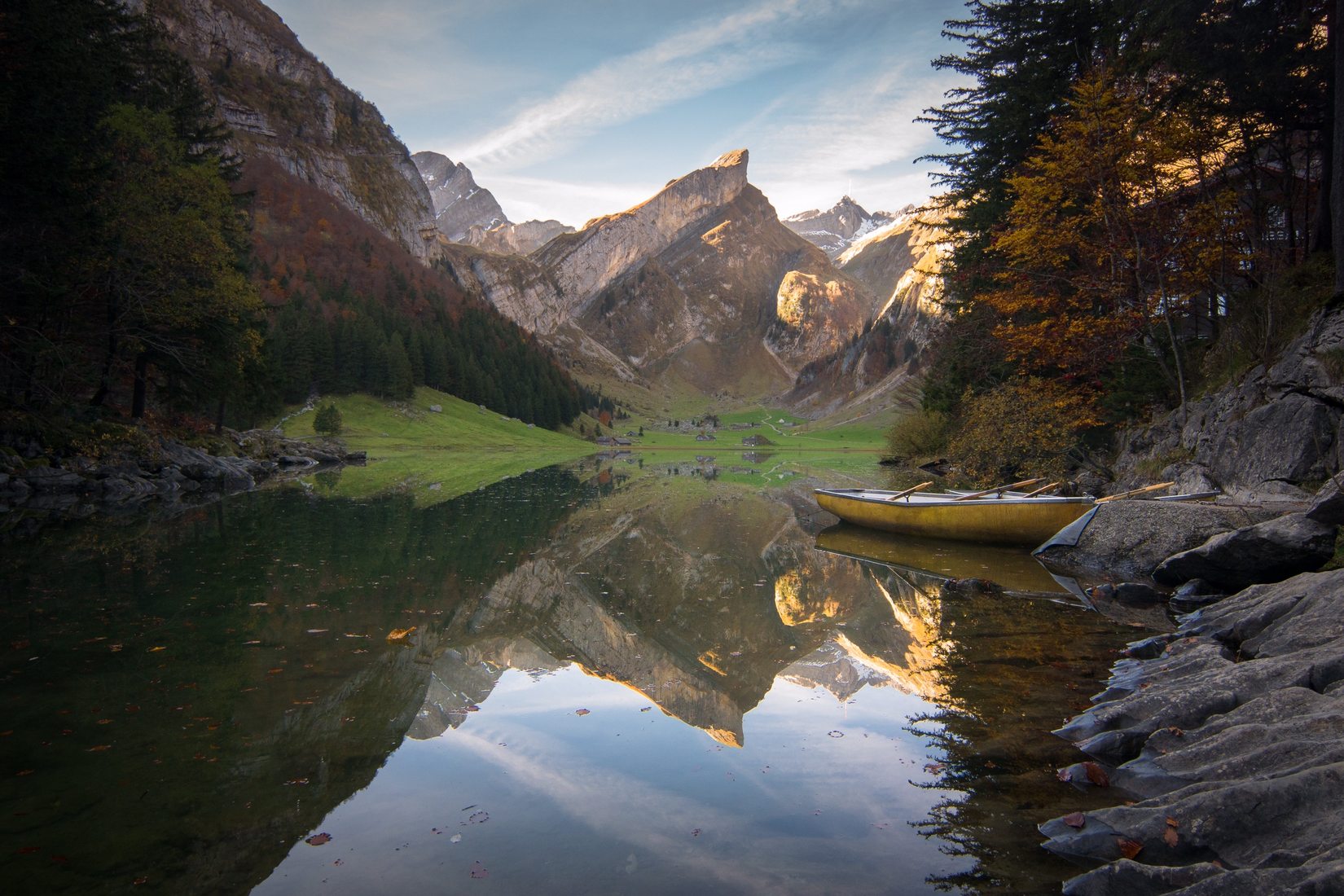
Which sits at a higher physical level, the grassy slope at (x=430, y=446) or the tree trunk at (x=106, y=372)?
the tree trunk at (x=106, y=372)

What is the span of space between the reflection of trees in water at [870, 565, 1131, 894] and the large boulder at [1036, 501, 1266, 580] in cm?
362

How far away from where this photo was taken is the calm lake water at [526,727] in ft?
16.6

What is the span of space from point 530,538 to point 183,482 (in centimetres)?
2216

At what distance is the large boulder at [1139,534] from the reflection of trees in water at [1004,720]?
3620mm

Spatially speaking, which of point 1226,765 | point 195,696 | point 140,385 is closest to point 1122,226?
point 1226,765

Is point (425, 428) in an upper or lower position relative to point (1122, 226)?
lower

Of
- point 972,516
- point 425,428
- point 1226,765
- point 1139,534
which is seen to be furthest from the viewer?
point 425,428

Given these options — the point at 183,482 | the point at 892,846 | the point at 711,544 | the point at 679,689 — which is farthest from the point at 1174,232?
the point at 183,482

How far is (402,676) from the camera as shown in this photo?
28.5 feet

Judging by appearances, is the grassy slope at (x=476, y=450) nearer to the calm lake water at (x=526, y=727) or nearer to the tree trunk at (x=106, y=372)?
the tree trunk at (x=106, y=372)

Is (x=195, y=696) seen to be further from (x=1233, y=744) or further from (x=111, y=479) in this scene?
(x=111, y=479)

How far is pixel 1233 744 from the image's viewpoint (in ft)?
18.8

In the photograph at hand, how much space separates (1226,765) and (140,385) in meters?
41.2

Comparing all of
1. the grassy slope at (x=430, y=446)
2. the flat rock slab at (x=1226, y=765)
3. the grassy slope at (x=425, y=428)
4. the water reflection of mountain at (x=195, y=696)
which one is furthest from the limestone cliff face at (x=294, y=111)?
the flat rock slab at (x=1226, y=765)
